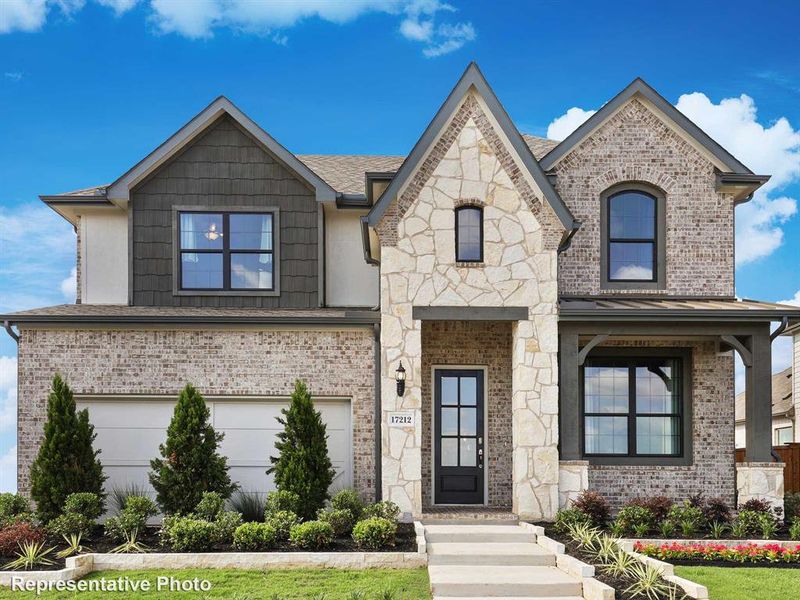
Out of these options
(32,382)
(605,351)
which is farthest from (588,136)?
(32,382)

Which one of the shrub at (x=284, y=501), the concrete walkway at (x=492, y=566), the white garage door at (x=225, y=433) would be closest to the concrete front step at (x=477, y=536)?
the concrete walkway at (x=492, y=566)

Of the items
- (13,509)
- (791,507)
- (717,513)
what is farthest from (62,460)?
(791,507)

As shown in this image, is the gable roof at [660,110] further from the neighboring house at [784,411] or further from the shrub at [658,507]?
the neighboring house at [784,411]

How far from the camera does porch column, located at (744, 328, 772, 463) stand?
14.7 meters

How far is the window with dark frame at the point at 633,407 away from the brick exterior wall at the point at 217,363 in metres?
4.43

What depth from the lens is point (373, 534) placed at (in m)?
11.9

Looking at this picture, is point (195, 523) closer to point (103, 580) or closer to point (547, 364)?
point (103, 580)

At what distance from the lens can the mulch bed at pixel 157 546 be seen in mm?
11641

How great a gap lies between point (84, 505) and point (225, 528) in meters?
2.88

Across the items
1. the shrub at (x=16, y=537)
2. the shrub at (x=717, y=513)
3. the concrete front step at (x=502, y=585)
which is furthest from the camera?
the shrub at (x=717, y=513)

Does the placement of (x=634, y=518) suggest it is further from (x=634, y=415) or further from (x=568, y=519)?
(x=634, y=415)

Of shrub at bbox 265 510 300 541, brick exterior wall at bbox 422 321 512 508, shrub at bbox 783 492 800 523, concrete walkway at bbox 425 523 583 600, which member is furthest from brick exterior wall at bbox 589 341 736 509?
shrub at bbox 265 510 300 541

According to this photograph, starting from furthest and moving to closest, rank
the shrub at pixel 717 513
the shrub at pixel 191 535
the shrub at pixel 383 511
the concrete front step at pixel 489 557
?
the shrub at pixel 717 513 → the shrub at pixel 383 511 → the shrub at pixel 191 535 → the concrete front step at pixel 489 557

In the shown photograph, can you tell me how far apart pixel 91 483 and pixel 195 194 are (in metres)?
6.11
